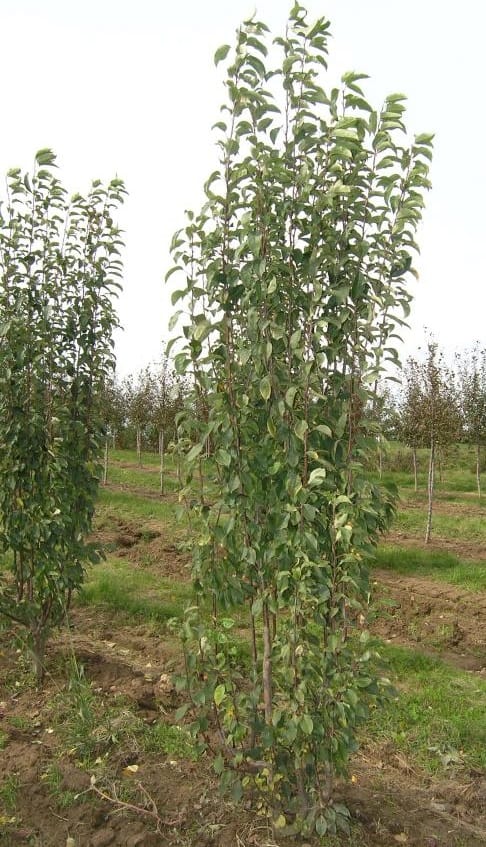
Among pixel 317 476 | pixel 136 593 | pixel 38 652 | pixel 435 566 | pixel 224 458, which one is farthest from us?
pixel 435 566

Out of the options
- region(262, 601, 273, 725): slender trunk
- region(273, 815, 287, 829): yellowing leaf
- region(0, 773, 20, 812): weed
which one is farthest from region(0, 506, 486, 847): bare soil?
region(262, 601, 273, 725): slender trunk

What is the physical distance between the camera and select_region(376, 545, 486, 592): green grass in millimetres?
9148

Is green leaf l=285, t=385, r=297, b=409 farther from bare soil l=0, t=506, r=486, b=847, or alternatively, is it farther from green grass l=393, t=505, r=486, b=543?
green grass l=393, t=505, r=486, b=543

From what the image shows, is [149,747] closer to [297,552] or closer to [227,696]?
[227,696]

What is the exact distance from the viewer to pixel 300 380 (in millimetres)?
3037

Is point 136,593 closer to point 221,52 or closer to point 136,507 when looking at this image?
point 136,507

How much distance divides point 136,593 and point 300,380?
5476mm

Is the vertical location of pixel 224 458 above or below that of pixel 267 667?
above

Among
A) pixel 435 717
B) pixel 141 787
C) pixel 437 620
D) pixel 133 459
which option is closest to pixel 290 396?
pixel 141 787

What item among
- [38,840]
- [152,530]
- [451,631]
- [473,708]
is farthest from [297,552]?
[152,530]

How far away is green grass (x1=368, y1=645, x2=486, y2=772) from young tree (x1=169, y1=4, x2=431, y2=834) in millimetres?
1453

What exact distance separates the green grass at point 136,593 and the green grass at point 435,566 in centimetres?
317

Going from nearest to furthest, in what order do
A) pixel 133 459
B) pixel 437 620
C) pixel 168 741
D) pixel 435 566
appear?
pixel 168 741 → pixel 437 620 → pixel 435 566 → pixel 133 459

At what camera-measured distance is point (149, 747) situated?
4.30m
